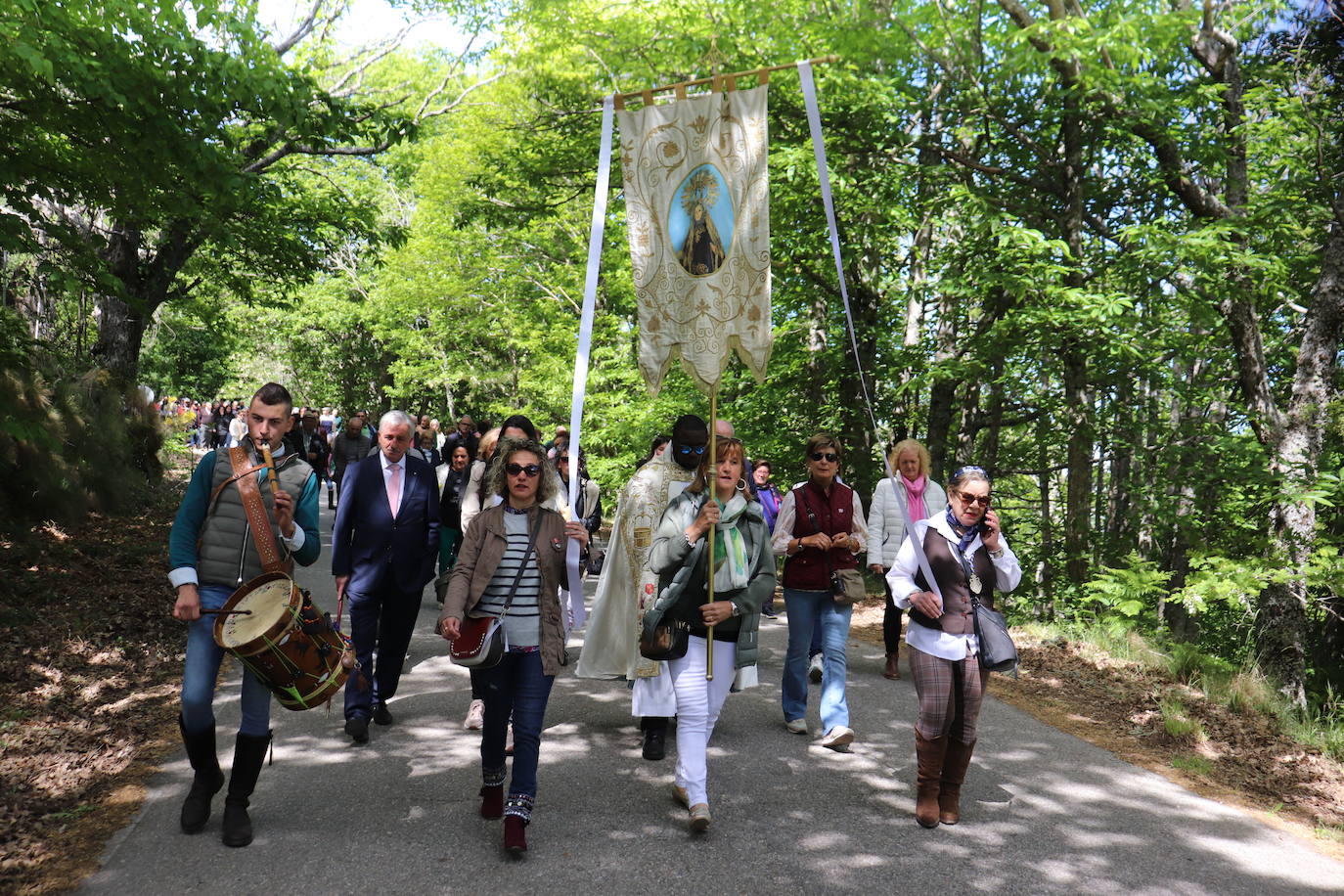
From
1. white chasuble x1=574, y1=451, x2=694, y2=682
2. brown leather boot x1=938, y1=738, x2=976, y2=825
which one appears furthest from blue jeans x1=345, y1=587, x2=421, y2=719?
brown leather boot x1=938, y1=738, x2=976, y2=825

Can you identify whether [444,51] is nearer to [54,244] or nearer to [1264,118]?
[54,244]

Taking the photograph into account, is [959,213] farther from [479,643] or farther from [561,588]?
[479,643]

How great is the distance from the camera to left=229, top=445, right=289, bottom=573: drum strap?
435cm

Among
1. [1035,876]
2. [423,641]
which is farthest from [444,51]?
[1035,876]

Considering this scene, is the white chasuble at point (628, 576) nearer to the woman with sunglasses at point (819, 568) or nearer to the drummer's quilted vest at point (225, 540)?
the woman with sunglasses at point (819, 568)

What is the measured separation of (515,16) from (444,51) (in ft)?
24.7

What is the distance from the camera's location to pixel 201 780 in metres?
4.51

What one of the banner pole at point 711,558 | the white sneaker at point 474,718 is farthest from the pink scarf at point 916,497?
the white sneaker at point 474,718

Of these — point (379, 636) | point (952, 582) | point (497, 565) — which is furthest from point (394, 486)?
point (952, 582)

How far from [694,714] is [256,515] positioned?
235cm

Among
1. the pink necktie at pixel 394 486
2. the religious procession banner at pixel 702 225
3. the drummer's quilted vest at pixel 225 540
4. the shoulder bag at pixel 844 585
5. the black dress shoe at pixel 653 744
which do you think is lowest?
the black dress shoe at pixel 653 744

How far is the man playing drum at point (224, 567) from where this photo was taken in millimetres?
4266

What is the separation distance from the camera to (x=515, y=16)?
15922 mm

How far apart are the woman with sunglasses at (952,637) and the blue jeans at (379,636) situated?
322 cm
